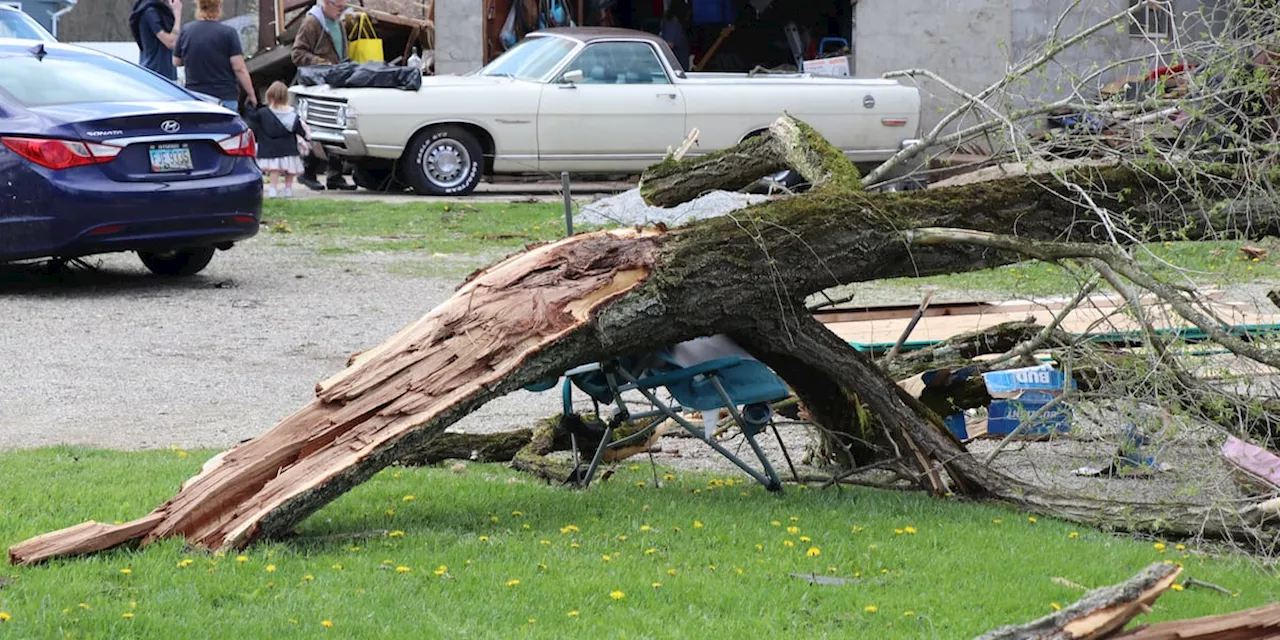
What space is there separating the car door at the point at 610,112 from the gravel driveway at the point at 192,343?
4.57 meters

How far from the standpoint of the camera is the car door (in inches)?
672

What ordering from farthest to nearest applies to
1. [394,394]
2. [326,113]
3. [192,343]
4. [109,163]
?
[326,113], [109,163], [192,343], [394,394]

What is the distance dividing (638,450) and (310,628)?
2898 millimetres

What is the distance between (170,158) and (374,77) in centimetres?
623

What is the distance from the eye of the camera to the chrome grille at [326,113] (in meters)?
16.4

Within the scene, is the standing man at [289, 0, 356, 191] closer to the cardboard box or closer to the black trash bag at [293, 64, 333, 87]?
the black trash bag at [293, 64, 333, 87]

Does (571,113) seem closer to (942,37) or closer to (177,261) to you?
(942,37)

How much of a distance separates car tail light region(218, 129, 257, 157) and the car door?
241 inches

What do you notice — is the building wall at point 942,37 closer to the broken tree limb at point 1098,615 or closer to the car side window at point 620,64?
the car side window at point 620,64

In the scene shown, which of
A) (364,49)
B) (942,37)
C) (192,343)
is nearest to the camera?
(192,343)

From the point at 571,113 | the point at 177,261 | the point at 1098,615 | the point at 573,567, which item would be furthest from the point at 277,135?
the point at 1098,615

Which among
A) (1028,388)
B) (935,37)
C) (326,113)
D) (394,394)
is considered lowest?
(1028,388)

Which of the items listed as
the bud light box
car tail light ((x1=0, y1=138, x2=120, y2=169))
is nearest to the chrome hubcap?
car tail light ((x1=0, y1=138, x2=120, y2=169))

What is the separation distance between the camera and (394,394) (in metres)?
5.25
